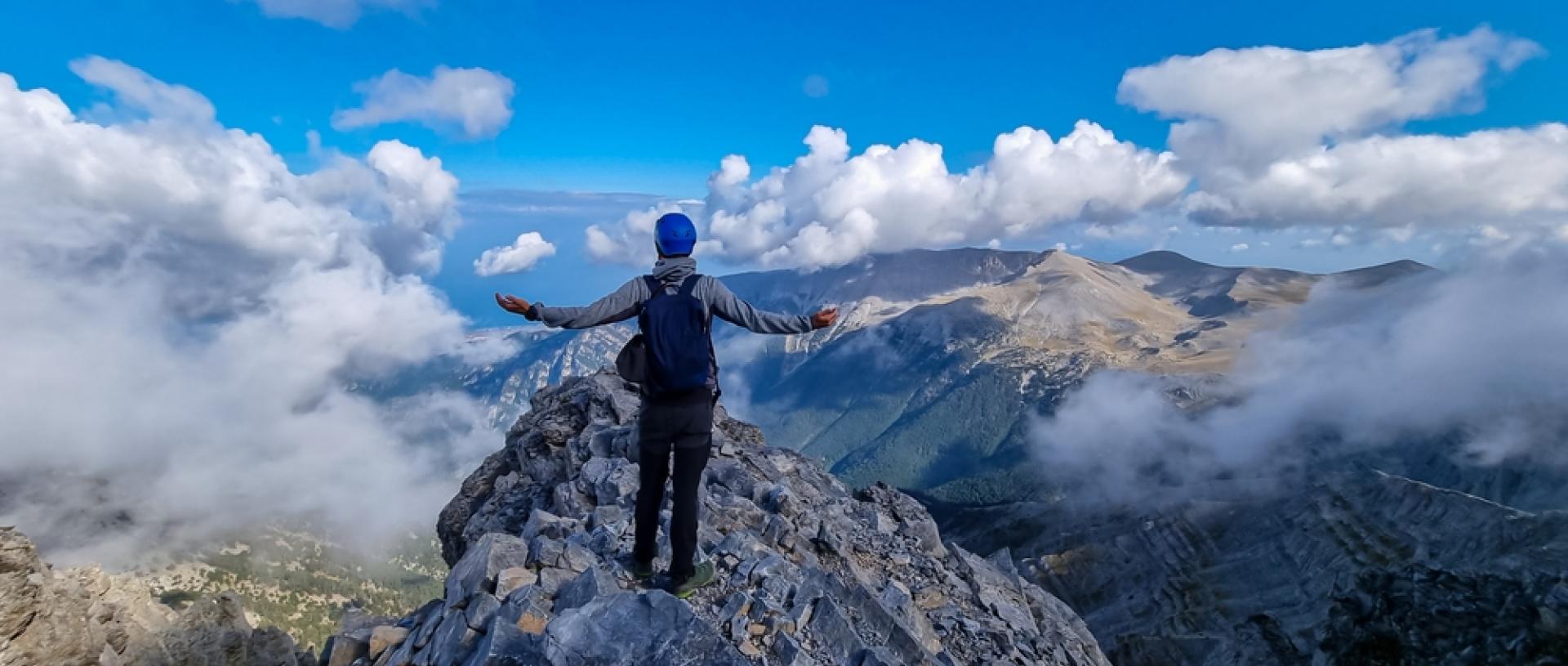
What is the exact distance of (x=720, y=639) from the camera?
1141cm

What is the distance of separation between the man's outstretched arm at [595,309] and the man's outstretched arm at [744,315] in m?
1.10

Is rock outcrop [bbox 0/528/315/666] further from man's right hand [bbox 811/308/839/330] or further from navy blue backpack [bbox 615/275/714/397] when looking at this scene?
man's right hand [bbox 811/308/839/330]

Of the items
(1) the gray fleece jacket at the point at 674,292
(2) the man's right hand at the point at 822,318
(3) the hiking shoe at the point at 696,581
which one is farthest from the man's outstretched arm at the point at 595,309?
(3) the hiking shoe at the point at 696,581

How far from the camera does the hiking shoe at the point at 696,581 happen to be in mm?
13703

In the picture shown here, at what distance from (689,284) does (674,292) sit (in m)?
0.30

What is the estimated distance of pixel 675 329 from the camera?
37.9 ft

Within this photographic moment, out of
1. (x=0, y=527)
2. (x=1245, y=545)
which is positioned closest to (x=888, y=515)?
(x=0, y=527)

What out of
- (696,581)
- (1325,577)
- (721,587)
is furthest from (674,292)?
(1325,577)

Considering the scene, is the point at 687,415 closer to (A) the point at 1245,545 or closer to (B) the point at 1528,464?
(A) the point at 1245,545

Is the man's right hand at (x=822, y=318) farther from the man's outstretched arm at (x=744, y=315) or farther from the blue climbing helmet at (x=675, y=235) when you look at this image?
the blue climbing helmet at (x=675, y=235)

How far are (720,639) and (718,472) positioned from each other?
61.0ft

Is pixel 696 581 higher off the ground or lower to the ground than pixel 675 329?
lower

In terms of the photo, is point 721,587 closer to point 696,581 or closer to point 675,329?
point 696,581

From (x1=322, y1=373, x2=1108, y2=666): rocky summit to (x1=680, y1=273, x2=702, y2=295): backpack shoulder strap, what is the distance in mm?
5013
